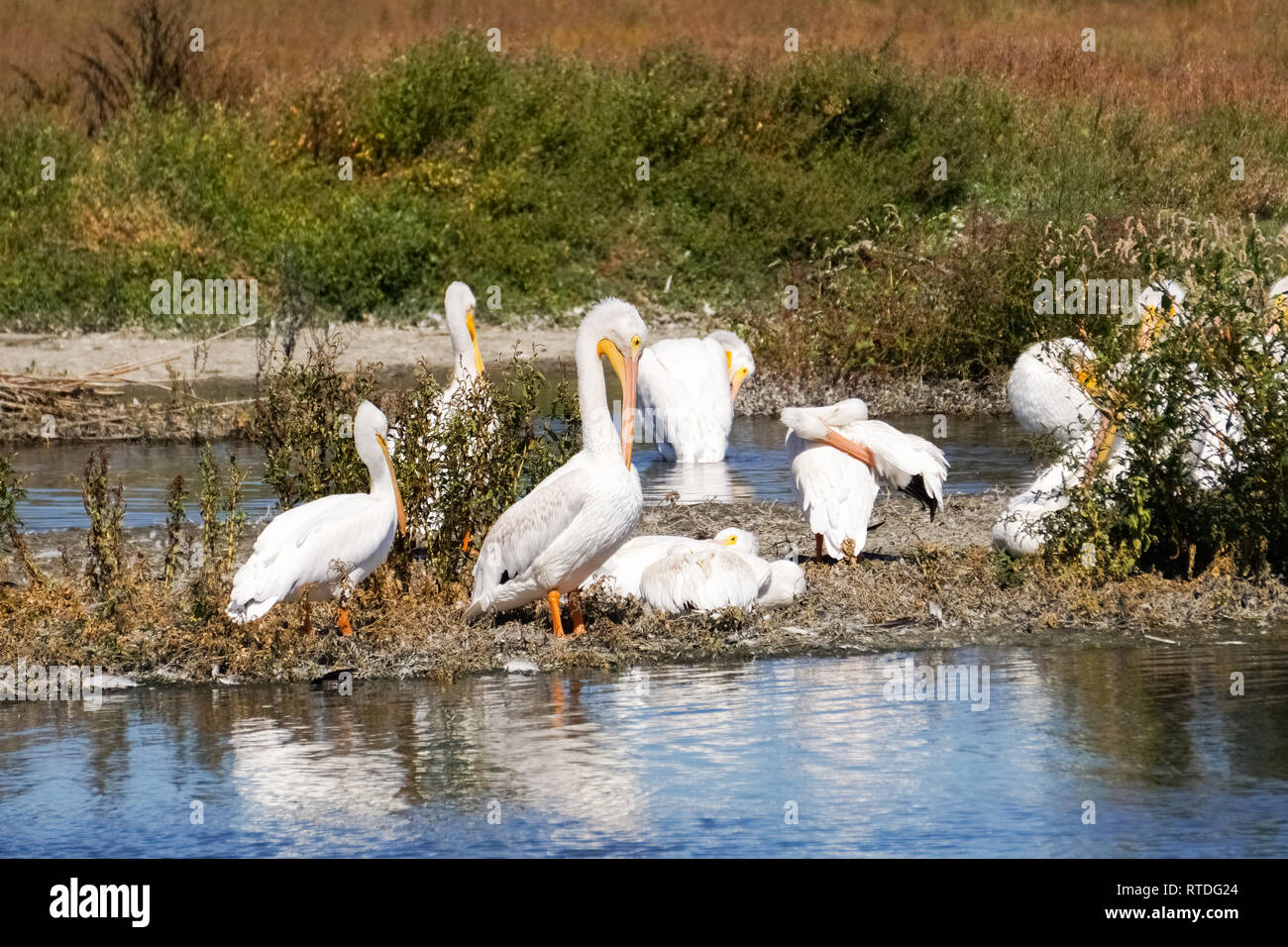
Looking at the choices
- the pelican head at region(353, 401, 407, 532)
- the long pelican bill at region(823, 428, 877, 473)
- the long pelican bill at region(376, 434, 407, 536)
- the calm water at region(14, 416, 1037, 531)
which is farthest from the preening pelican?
the pelican head at region(353, 401, 407, 532)

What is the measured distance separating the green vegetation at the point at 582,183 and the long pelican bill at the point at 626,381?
804 centimetres

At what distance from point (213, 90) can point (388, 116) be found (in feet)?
10.5

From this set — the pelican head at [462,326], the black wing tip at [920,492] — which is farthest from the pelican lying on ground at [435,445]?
the black wing tip at [920,492]

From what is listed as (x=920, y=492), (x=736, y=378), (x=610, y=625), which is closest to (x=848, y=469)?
(x=920, y=492)

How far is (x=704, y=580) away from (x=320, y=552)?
1602 mm

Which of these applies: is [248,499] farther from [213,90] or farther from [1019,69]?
[1019,69]

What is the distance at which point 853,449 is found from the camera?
9.70 m

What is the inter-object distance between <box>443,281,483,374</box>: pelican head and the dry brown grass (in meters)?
14.4

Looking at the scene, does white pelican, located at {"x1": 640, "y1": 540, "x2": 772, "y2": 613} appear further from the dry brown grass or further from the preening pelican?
the dry brown grass

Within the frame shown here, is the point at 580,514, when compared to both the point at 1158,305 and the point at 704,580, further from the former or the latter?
the point at 1158,305

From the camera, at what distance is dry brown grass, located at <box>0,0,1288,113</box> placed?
84.9 feet

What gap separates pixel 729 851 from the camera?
5.65 metres

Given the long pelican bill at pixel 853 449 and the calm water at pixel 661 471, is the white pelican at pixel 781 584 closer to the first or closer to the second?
the long pelican bill at pixel 853 449

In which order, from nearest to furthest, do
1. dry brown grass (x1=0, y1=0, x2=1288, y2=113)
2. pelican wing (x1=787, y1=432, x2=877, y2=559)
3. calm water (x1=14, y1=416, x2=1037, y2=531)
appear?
pelican wing (x1=787, y1=432, x2=877, y2=559), calm water (x1=14, y1=416, x2=1037, y2=531), dry brown grass (x1=0, y1=0, x2=1288, y2=113)
